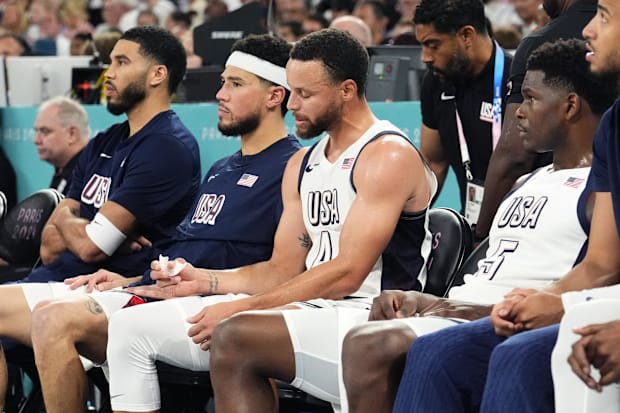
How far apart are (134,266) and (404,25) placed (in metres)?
5.36

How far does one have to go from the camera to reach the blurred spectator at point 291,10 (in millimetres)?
11899

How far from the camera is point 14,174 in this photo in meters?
8.18

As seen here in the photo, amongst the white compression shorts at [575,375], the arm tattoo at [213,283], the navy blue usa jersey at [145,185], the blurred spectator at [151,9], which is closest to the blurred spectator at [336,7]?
the blurred spectator at [151,9]

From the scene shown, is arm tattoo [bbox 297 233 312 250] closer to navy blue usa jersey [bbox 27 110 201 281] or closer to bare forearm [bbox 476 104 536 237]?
bare forearm [bbox 476 104 536 237]

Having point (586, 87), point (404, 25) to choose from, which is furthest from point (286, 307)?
point (404, 25)

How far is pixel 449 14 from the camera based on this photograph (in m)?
5.50

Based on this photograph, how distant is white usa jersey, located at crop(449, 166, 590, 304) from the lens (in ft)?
12.9

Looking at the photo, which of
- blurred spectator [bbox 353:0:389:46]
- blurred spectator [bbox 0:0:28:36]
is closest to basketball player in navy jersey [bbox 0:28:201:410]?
blurred spectator [bbox 353:0:389:46]

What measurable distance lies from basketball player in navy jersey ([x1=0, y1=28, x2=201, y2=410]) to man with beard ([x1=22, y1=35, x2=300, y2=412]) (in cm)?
20

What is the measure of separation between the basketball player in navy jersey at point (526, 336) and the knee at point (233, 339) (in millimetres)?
580

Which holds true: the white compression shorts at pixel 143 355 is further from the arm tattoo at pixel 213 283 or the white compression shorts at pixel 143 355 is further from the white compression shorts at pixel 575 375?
the white compression shorts at pixel 575 375

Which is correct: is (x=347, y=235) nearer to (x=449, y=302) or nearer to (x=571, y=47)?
(x=449, y=302)

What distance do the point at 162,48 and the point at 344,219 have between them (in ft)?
5.68

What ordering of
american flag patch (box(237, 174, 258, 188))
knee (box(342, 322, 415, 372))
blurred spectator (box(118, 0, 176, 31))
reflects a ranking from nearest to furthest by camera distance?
knee (box(342, 322, 415, 372)) < american flag patch (box(237, 174, 258, 188)) < blurred spectator (box(118, 0, 176, 31))
